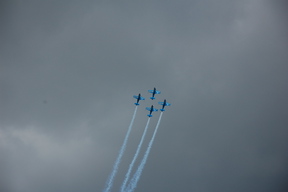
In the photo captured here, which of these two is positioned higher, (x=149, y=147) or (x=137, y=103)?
(x=137, y=103)

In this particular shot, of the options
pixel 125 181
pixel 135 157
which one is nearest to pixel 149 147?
pixel 135 157

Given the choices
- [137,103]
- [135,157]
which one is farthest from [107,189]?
[137,103]

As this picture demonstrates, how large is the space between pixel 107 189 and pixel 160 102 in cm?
4611

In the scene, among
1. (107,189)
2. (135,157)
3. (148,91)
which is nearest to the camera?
(107,189)

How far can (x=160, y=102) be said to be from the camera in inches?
6422

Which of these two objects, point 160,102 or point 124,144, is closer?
point 124,144

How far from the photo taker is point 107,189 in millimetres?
134375

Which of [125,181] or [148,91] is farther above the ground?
[148,91]

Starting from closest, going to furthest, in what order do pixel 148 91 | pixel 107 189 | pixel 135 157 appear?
1. pixel 107 189
2. pixel 135 157
3. pixel 148 91

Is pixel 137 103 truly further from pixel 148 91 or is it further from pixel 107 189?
pixel 107 189

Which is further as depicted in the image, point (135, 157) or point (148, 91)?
point (148, 91)

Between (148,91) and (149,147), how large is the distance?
82.3 feet

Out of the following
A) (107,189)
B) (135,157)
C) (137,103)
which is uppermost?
(137,103)

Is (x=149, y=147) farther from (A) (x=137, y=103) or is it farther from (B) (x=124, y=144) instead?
(A) (x=137, y=103)
